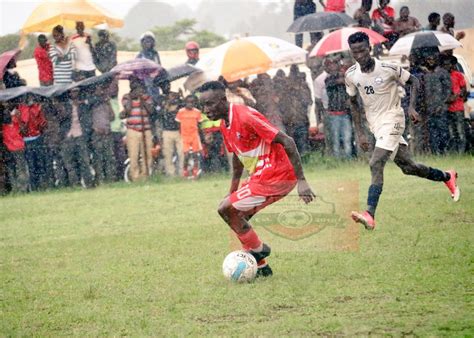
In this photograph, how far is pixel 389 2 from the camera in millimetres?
18719

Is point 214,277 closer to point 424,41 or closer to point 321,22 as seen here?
point 424,41

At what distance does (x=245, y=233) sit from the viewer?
788cm

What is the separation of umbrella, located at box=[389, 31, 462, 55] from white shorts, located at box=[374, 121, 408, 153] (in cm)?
707

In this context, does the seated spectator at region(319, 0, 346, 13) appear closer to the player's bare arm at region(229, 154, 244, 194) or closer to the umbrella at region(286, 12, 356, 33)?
the umbrella at region(286, 12, 356, 33)

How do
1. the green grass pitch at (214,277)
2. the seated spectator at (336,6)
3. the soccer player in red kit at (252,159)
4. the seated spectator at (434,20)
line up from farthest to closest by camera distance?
the seated spectator at (336,6) < the seated spectator at (434,20) < the soccer player in red kit at (252,159) < the green grass pitch at (214,277)

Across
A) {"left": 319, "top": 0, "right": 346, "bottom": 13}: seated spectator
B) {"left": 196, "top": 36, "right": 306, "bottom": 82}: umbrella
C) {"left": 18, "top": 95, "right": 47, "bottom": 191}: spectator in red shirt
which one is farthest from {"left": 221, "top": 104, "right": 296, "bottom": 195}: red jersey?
{"left": 319, "top": 0, "right": 346, "bottom": 13}: seated spectator

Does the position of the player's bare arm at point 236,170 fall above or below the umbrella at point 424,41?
above

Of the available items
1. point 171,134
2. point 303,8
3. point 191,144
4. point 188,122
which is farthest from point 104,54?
point 303,8

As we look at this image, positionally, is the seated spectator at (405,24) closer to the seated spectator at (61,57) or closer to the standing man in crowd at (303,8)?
the standing man in crowd at (303,8)

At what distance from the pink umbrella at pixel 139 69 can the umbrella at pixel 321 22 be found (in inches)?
123

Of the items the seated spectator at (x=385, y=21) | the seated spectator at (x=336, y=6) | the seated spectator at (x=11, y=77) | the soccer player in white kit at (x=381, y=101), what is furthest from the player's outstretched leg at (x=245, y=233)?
the seated spectator at (x=336, y=6)

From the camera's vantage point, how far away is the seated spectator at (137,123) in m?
16.6

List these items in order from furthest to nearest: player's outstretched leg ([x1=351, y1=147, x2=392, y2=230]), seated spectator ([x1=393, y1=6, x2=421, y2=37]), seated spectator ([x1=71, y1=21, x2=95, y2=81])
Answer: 1. seated spectator ([x1=393, y1=6, x2=421, y2=37])
2. seated spectator ([x1=71, y1=21, x2=95, y2=81])
3. player's outstretched leg ([x1=351, y1=147, x2=392, y2=230])

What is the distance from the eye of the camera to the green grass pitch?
6.43 metres
